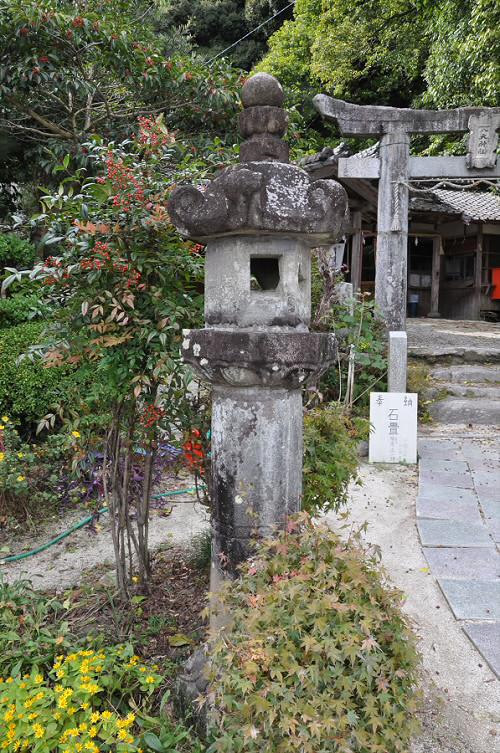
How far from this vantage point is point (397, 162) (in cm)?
687

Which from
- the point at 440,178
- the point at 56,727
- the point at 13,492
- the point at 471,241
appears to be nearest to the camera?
the point at 56,727

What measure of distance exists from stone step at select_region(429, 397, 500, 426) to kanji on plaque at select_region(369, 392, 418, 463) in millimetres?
1552

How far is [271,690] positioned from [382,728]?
0.35 metres

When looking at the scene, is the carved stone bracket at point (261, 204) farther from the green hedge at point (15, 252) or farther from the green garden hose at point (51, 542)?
the green hedge at point (15, 252)

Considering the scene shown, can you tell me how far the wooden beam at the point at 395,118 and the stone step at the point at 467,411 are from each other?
3.48m

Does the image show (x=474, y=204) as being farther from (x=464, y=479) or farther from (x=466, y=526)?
(x=466, y=526)

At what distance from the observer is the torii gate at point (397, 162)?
6762 mm

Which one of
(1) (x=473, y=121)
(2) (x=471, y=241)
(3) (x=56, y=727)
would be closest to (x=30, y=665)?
(3) (x=56, y=727)

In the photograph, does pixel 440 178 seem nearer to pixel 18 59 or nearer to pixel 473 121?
pixel 473 121

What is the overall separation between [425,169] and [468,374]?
300 centimetres

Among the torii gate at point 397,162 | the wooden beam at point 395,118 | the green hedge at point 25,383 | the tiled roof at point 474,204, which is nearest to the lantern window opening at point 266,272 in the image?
the green hedge at point 25,383

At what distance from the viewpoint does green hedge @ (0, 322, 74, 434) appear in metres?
4.93

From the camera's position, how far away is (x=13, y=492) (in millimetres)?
4266

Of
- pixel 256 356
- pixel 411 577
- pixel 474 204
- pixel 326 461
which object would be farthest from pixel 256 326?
pixel 474 204
